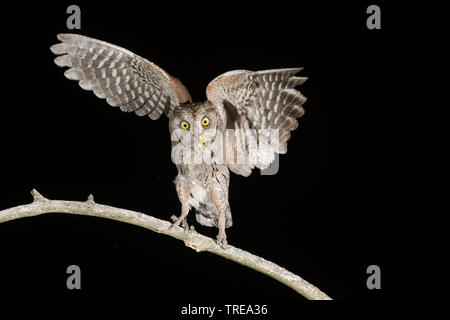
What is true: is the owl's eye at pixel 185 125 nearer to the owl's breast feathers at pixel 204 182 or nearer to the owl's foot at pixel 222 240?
the owl's breast feathers at pixel 204 182

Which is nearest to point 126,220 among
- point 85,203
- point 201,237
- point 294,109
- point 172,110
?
point 85,203

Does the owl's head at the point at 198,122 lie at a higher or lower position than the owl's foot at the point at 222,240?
higher

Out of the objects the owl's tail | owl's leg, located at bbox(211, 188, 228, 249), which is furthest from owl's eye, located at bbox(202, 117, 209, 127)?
the owl's tail

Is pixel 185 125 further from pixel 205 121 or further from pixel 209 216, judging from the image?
pixel 209 216

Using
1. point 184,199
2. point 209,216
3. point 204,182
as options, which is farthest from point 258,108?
point 209,216

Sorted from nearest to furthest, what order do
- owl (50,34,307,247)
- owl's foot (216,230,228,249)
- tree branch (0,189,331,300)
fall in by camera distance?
tree branch (0,189,331,300), owl (50,34,307,247), owl's foot (216,230,228,249)

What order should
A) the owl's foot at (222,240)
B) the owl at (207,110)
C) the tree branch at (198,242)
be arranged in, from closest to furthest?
1. the tree branch at (198,242)
2. the owl at (207,110)
3. the owl's foot at (222,240)

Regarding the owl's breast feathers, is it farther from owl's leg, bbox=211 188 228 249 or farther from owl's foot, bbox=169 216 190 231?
owl's foot, bbox=169 216 190 231

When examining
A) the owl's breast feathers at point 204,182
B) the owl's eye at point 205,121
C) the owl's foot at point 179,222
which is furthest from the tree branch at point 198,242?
the owl's eye at point 205,121

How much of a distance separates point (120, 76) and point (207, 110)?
0.71 meters

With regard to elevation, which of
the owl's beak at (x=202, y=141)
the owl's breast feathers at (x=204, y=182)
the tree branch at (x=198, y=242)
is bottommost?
A: the tree branch at (x=198, y=242)

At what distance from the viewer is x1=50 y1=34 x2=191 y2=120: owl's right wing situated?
3211 millimetres

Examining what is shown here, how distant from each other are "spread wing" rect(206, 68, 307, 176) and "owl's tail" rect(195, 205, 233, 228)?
297mm

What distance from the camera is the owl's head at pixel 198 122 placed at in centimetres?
307
